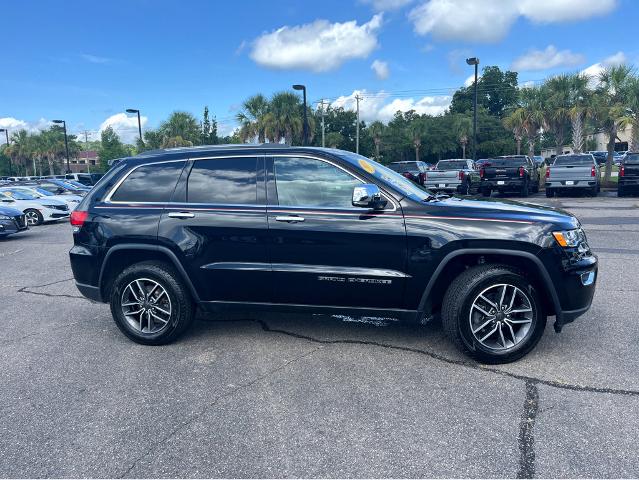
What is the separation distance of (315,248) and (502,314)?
1613 millimetres

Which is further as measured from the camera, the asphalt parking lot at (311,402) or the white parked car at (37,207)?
the white parked car at (37,207)

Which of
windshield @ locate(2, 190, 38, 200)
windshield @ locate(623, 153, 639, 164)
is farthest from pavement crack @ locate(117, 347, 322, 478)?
windshield @ locate(623, 153, 639, 164)

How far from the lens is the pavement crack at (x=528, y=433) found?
8.85ft

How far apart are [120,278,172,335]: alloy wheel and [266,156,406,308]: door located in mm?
1106

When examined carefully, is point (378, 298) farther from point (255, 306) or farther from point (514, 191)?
point (514, 191)

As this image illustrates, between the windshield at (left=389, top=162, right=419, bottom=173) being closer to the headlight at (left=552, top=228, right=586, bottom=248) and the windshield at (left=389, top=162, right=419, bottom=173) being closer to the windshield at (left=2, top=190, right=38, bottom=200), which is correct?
the windshield at (left=2, top=190, right=38, bottom=200)

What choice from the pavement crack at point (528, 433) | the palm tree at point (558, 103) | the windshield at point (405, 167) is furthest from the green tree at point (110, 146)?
the pavement crack at point (528, 433)

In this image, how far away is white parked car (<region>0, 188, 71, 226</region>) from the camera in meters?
15.4

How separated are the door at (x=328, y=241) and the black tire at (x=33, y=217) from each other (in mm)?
13855

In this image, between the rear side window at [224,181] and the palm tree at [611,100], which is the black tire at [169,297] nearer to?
the rear side window at [224,181]

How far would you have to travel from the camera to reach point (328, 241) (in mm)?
4109

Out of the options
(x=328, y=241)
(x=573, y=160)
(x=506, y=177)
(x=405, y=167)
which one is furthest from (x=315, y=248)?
(x=405, y=167)

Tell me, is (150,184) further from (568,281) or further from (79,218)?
(568,281)

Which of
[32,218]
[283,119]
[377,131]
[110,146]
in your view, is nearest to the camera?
[32,218]
